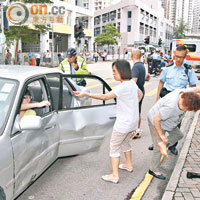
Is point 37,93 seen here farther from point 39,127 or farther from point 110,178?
point 110,178

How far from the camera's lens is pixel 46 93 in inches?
137

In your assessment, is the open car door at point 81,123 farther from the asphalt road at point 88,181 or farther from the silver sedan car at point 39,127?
the asphalt road at point 88,181

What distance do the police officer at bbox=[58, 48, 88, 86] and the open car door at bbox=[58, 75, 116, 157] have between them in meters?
1.58

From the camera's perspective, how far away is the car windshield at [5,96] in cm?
265

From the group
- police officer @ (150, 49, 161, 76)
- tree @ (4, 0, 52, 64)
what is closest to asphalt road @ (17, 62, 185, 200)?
police officer @ (150, 49, 161, 76)

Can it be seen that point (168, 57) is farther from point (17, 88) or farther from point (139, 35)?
point (139, 35)

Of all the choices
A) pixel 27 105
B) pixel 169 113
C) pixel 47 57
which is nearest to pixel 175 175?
pixel 169 113

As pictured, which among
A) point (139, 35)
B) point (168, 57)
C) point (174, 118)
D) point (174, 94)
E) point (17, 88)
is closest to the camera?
point (17, 88)

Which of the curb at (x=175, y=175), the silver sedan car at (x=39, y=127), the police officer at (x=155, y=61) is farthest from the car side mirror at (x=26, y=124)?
the police officer at (x=155, y=61)

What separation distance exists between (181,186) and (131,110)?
47.5 inches

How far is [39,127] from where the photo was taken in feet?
8.71

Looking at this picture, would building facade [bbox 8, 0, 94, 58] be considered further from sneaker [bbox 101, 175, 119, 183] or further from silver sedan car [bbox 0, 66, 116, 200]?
sneaker [bbox 101, 175, 119, 183]

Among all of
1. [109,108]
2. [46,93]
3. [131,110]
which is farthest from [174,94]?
[46,93]

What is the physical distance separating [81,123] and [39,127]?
3.60ft
